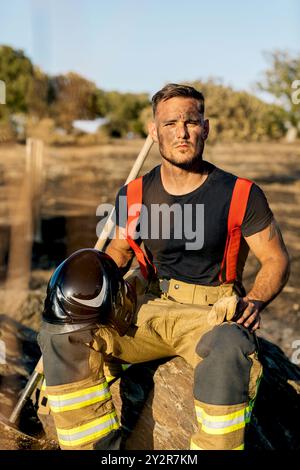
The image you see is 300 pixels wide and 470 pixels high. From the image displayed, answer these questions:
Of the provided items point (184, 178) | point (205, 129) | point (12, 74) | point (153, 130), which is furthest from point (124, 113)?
point (184, 178)

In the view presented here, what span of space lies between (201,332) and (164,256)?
25.9 inches

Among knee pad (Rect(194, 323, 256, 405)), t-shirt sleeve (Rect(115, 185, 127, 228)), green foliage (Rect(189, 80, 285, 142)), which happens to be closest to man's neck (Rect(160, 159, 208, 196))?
t-shirt sleeve (Rect(115, 185, 127, 228))

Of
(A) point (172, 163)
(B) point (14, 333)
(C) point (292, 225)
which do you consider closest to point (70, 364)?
(A) point (172, 163)

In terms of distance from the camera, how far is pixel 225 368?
279cm

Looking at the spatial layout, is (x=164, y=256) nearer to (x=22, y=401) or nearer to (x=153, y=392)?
(x=153, y=392)

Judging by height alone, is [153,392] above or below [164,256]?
below

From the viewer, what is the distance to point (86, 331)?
3.04m

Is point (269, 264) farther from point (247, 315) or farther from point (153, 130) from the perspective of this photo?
point (153, 130)

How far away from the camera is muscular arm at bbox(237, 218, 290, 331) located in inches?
130

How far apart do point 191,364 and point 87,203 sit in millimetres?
14008

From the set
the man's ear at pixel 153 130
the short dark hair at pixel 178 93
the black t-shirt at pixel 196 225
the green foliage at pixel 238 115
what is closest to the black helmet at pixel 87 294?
the black t-shirt at pixel 196 225

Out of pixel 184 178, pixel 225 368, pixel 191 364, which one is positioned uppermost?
pixel 184 178

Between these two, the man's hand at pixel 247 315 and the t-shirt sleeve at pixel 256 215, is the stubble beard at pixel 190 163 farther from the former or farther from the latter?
the man's hand at pixel 247 315
